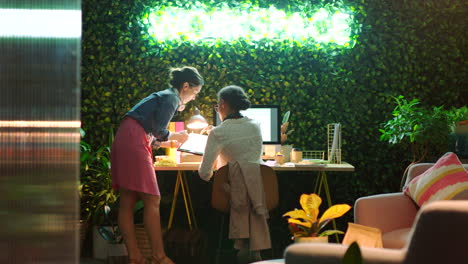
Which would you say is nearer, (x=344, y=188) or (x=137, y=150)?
(x=137, y=150)

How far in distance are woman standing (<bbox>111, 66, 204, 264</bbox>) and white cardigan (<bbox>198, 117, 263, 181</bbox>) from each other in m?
0.35

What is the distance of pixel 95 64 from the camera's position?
15.5 ft

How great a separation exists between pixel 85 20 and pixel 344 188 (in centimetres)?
278

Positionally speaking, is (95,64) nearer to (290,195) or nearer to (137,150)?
(137,150)

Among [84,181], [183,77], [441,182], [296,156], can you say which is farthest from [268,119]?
[441,182]

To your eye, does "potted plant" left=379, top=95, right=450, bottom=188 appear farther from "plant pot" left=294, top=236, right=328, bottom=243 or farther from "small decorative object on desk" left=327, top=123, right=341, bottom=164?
"plant pot" left=294, top=236, right=328, bottom=243

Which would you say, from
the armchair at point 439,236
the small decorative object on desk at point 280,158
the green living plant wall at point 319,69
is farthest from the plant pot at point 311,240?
the green living plant wall at point 319,69

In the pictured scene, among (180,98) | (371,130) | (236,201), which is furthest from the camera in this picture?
(371,130)

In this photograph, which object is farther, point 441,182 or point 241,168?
point 241,168

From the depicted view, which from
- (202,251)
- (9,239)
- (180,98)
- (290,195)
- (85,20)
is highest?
(85,20)

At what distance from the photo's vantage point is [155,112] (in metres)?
3.53

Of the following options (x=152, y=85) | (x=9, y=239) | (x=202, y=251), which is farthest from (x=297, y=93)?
(x=9, y=239)

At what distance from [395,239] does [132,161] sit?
1.69 m

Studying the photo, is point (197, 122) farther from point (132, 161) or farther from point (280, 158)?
point (132, 161)
